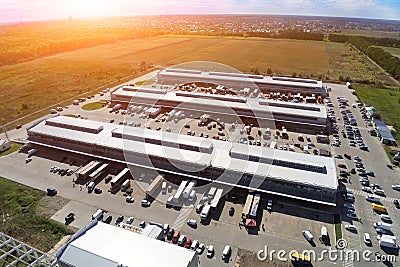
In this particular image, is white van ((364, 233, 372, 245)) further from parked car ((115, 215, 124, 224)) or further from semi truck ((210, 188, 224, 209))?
parked car ((115, 215, 124, 224))

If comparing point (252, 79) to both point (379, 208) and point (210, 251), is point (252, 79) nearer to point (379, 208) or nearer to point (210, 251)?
point (379, 208)

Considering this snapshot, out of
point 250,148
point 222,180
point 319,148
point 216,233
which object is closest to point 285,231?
point 216,233

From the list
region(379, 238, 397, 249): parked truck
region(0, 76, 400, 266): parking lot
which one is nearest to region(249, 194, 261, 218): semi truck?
region(0, 76, 400, 266): parking lot

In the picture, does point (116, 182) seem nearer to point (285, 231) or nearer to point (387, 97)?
point (285, 231)

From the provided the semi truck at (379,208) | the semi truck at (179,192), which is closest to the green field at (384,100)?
the semi truck at (379,208)

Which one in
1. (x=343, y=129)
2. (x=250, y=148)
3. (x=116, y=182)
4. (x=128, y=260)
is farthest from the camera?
(x=343, y=129)

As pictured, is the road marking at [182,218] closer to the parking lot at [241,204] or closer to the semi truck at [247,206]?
the parking lot at [241,204]
